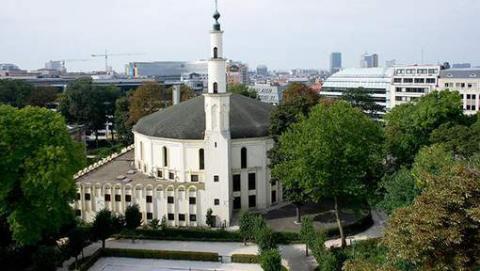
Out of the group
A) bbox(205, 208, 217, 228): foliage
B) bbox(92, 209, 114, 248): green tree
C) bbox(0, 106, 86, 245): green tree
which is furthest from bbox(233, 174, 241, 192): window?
bbox(0, 106, 86, 245): green tree

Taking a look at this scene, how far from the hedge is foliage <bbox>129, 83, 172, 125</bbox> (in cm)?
4939

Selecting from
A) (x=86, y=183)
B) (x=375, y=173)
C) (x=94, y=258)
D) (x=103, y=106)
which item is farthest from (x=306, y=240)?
(x=103, y=106)

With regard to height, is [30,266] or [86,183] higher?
[86,183]

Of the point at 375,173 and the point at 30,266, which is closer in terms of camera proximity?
the point at 30,266

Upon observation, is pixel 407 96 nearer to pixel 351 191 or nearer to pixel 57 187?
pixel 351 191

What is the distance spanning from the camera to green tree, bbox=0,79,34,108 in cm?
11894

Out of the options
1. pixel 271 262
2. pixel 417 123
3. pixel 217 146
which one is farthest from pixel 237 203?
pixel 417 123

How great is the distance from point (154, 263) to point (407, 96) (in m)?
96.4

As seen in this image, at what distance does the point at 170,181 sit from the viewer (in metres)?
60.4

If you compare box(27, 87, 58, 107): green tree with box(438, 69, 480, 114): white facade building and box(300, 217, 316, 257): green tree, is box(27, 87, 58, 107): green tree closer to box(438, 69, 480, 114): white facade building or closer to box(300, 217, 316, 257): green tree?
box(438, 69, 480, 114): white facade building

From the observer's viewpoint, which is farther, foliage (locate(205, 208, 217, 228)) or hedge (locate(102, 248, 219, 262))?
foliage (locate(205, 208, 217, 228))

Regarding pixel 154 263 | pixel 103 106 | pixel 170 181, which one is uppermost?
pixel 103 106

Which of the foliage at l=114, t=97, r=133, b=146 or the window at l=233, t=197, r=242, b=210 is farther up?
the foliage at l=114, t=97, r=133, b=146

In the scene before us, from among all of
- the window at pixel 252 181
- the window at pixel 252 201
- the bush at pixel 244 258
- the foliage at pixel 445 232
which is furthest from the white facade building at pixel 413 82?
the foliage at pixel 445 232
